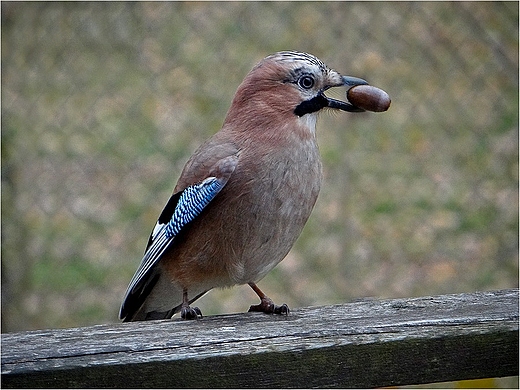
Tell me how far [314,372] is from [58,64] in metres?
3.51

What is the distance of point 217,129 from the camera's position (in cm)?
511

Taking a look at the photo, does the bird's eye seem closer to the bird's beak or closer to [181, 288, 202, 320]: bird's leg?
the bird's beak

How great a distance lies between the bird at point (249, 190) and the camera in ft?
10.0

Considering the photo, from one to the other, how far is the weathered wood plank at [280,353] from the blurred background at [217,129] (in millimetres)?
2971

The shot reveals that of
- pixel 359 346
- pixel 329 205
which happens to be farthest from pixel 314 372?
pixel 329 205

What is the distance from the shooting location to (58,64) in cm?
504

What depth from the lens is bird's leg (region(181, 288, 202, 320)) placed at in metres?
3.05

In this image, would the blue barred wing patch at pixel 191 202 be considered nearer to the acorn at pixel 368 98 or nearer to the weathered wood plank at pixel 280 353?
the acorn at pixel 368 98

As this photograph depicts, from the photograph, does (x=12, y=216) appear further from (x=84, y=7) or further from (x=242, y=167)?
(x=242, y=167)

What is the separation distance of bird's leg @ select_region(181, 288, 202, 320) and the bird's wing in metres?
0.16

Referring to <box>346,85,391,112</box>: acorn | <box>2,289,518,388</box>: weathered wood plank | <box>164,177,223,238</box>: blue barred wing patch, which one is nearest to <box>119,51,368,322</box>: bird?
<box>164,177,223,238</box>: blue barred wing patch

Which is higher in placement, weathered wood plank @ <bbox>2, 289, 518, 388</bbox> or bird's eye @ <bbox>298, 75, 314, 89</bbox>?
bird's eye @ <bbox>298, 75, 314, 89</bbox>

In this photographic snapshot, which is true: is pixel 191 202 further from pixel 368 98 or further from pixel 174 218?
pixel 368 98

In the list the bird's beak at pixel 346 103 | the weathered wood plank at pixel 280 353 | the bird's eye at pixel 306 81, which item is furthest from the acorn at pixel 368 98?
the weathered wood plank at pixel 280 353
